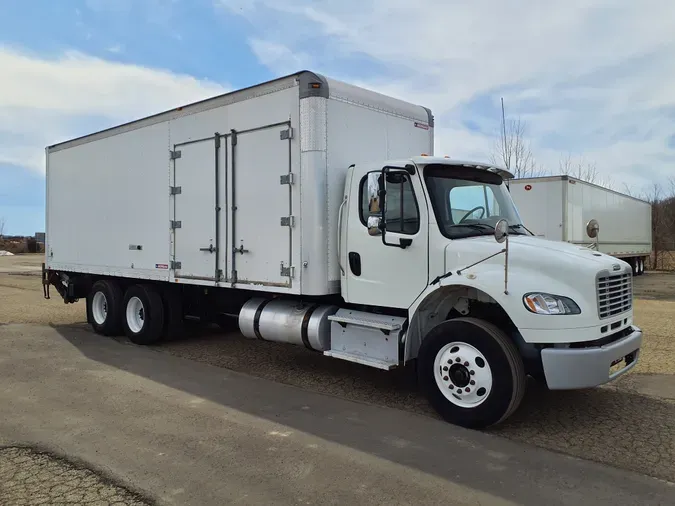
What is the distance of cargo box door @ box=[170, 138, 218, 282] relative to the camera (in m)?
7.95

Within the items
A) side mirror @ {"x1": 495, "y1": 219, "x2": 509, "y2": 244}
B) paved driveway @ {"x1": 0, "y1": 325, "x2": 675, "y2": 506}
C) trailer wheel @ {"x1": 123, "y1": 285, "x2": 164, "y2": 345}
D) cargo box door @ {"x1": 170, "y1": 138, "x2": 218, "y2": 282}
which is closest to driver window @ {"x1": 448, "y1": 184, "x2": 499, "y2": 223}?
side mirror @ {"x1": 495, "y1": 219, "x2": 509, "y2": 244}

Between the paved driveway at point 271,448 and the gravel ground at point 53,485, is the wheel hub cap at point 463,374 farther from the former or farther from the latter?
the gravel ground at point 53,485

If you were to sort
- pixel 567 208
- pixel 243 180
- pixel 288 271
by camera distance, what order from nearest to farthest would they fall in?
pixel 288 271
pixel 243 180
pixel 567 208

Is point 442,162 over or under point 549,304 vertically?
over

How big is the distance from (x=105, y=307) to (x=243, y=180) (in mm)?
4738

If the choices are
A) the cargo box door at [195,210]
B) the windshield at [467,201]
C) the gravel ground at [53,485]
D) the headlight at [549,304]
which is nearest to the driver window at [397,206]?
the windshield at [467,201]

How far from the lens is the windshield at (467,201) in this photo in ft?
19.0

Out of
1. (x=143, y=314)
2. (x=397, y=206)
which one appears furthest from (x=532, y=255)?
(x=143, y=314)

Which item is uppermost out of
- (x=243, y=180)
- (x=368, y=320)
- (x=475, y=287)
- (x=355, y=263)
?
(x=243, y=180)

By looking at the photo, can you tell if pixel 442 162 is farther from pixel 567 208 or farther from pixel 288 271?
pixel 567 208

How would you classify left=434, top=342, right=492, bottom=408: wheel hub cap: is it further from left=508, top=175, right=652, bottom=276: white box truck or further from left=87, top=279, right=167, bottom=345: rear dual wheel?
left=508, top=175, right=652, bottom=276: white box truck

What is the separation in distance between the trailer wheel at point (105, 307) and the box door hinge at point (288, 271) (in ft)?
14.6

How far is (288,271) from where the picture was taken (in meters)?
6.78

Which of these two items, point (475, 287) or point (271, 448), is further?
point (475, 287)
